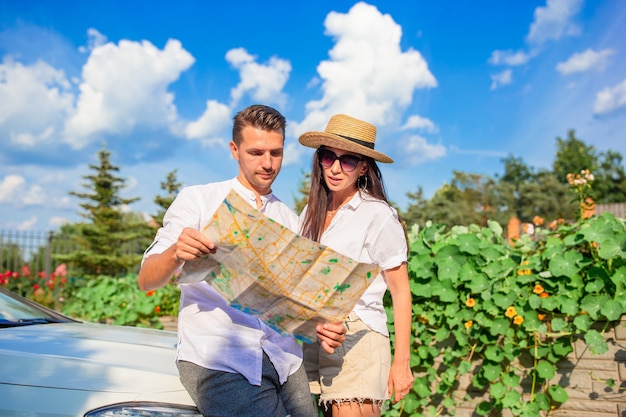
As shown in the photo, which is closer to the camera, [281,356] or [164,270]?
[164,270]

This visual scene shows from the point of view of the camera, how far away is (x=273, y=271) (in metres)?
1.61

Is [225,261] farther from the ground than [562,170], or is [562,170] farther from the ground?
A: [562,170]

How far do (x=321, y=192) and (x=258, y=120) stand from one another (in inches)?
21.3

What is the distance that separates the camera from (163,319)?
6.52 meters

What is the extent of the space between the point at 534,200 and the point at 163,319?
30.7m

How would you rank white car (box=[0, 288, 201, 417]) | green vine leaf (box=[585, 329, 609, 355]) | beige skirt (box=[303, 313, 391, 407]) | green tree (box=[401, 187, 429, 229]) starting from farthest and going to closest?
green tree (box=[401, 187, 429, 229]), green vine leaf (box=[585, 329, 609, 355]), beige skirt (box=[303, 313, 391, 407]), white car (box=[0, 288, 201, 417])

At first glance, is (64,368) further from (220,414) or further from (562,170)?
(562,170)

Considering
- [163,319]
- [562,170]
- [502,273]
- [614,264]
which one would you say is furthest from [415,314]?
[562,170]

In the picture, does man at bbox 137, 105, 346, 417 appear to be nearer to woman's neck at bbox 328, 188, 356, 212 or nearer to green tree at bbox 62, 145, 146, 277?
woman's neck at bbox 328, 188, 356, 212

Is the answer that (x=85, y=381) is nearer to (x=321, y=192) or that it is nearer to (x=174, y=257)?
(x=174, y=257)

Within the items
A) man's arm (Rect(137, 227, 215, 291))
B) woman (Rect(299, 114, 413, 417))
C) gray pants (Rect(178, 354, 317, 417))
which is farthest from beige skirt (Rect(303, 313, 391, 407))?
man's arm (Rect(137, 227, 215, 291))

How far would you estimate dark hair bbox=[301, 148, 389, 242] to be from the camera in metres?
2.36

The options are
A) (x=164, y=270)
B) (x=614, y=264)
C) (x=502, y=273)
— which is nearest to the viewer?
(x=164, y=270)

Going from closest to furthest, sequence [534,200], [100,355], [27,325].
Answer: [100,355], [27,325], [534,200]
